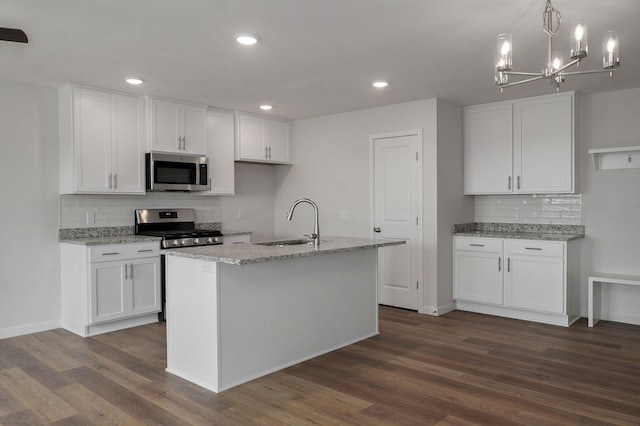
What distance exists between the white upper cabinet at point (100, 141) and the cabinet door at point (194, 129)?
48 cm

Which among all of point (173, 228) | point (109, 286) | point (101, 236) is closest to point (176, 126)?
point (173, 228)

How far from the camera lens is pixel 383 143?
5.66 meters

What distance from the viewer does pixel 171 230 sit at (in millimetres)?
5633

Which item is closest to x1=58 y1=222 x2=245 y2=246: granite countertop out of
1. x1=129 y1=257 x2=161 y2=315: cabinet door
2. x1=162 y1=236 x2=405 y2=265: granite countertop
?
x1=129 y1=257 x2=161 y2=315: cabinet door

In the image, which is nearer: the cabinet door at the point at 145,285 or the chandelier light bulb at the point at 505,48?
the chandelier light bulb at the point at 505,48

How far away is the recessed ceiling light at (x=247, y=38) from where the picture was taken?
3.26 meters

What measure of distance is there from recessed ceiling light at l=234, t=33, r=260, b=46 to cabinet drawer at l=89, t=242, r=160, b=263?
7.85 feet

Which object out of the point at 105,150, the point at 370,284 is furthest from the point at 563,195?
the point at 105,150

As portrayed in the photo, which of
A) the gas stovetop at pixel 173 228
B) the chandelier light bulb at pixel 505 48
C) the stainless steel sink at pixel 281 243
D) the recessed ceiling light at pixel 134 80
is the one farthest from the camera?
the gas stovetop at pixel 173 228

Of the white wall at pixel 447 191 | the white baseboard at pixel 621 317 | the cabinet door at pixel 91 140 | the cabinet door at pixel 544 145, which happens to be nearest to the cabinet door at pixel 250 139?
the cabinet door at pixel 91 140

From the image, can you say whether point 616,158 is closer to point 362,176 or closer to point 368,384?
point 362,176

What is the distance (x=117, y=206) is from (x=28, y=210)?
854 mm

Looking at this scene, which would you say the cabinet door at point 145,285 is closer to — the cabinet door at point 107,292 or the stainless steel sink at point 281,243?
the cabinet door at point 107,292

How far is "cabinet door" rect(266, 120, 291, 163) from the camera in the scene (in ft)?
20.9
